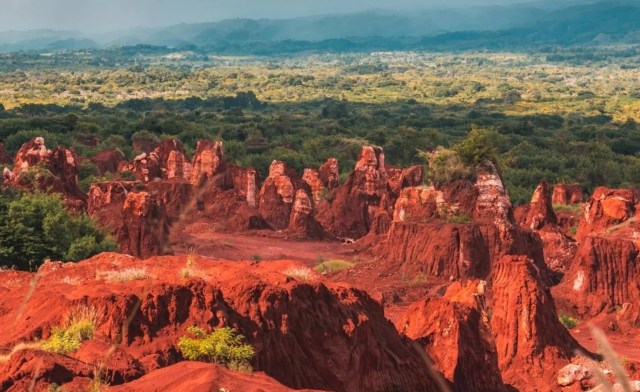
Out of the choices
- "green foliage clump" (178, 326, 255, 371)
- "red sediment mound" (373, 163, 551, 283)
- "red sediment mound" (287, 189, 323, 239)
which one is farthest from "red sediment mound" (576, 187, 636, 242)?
"green foliage clump" (178, 326, 255, 371)

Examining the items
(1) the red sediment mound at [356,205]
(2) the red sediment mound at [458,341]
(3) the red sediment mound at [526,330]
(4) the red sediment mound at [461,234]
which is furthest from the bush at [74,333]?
(1) the red sediment mound at [356,205]

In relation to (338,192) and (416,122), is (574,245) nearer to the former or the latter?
(338,192)

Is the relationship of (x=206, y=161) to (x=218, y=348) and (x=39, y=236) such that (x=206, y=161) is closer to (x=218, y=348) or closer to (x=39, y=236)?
(x=39, y=236)

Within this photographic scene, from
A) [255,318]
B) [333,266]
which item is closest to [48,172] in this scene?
[333,266]

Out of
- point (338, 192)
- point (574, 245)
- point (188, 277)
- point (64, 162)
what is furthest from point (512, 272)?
point (338, 192)

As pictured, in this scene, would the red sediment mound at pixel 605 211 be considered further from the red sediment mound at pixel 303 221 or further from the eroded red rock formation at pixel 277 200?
the eroded red rock formation at pixel 277 200
